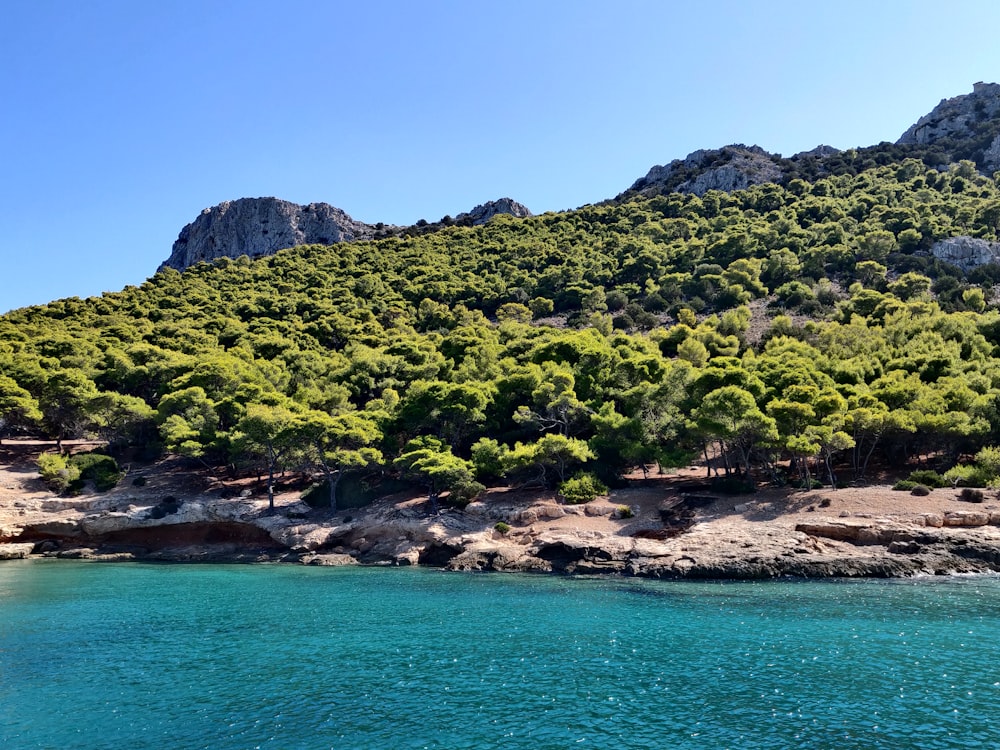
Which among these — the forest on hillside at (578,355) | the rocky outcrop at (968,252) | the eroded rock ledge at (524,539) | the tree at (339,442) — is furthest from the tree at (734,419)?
the rocky outcrop at (968,252)

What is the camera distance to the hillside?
140 ft

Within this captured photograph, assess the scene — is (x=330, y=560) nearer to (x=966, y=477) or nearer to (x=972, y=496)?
(x=972, y=496)

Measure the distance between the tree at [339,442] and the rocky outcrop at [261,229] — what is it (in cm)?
11123

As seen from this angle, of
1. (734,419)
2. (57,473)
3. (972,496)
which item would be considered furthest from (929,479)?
(57,473)

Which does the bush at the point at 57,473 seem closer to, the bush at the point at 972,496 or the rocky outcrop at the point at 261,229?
the bush at the point at 972,496

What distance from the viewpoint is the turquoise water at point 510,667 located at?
14328 millimetres

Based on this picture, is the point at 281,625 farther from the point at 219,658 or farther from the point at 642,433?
the point at 642,433

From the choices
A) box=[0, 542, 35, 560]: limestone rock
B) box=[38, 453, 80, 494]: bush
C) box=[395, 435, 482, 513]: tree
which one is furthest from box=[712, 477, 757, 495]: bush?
box=[38, 453, 80, 494]: bush

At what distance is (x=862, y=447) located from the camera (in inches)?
1810

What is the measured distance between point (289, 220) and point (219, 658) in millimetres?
146156

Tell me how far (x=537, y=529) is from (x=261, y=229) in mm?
135188

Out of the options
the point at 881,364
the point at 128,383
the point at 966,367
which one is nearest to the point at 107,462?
the point at 128,383

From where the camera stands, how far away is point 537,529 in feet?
129

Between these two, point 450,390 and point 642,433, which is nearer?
point 642,433
